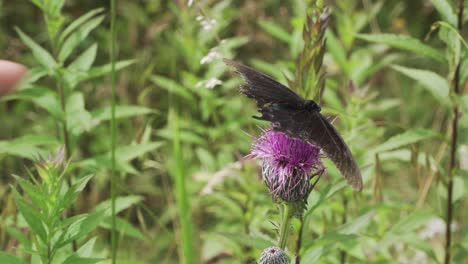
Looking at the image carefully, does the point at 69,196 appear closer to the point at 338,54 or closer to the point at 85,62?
the point at 85,62

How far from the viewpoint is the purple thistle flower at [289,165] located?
5.36 ft

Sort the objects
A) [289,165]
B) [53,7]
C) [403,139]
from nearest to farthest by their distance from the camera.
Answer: [289,165] < [403,139] < [53,7]

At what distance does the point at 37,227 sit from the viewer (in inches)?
69.8

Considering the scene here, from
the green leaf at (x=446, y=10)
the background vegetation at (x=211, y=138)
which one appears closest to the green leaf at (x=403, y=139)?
the background vegetation at (x=211, y=138)

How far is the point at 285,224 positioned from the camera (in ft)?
5.57

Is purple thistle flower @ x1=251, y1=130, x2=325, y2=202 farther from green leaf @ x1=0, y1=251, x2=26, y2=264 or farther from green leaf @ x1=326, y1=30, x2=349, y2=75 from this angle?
green leaf @ x1=326, y1=30, x2=349, y2=75

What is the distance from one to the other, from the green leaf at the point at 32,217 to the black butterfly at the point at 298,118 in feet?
2.27

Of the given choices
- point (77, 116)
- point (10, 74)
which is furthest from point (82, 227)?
point (77, 116)

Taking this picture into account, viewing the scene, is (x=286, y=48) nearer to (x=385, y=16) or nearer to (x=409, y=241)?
(x=385, y=16)

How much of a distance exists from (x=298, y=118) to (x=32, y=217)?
829 millimetres

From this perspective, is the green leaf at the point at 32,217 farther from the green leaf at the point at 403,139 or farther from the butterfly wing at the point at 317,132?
the green leaf at the point at 403,139

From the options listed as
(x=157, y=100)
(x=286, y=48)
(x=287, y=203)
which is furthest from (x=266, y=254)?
(x=286, y=48)

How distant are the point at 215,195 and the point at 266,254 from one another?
1.14 m

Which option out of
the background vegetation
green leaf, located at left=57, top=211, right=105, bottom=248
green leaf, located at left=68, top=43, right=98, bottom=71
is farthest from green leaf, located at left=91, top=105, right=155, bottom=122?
green leaf, located at left=57, top=211, right=105, bottom=248
